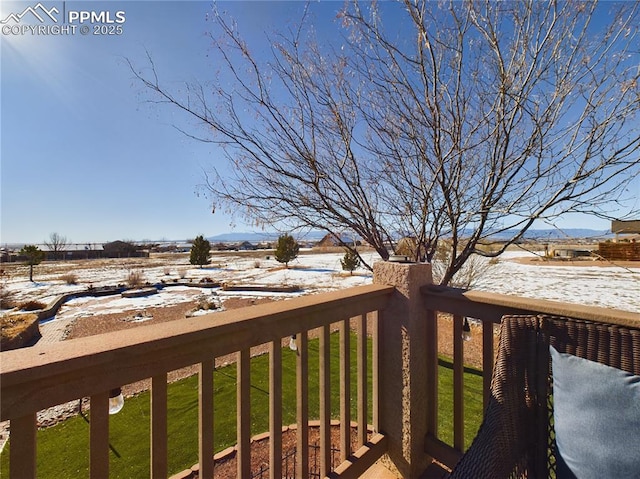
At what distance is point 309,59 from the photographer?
2.28 meters

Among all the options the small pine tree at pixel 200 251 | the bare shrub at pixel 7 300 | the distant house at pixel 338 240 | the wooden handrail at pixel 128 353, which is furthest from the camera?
the small pine tree at pixel 200 251

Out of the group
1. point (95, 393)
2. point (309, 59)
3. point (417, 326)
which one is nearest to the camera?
point (95, 393)

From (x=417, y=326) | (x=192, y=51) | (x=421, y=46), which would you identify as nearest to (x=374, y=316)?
(x=417, y=326)

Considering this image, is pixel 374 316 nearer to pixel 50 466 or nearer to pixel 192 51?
pixel 192 51

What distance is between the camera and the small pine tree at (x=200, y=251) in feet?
64.7

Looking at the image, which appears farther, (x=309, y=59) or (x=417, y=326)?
(x=309, y=59)

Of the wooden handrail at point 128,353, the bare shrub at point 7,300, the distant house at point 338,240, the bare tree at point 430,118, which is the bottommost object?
the bare shrub at point 7,300

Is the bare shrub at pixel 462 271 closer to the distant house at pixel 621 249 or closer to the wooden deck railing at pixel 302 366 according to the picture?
the distant house at pixel 621 249

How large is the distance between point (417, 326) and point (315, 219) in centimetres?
134

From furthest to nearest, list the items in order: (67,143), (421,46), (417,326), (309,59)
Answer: (67,143)
(309,59)
(421,46)
(417,326)

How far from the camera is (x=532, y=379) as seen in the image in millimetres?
1163

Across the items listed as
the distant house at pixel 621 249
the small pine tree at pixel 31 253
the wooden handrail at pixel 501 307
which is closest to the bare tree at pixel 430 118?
the distant house at pixel 621 249

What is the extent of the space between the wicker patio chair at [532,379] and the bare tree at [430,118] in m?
1.23

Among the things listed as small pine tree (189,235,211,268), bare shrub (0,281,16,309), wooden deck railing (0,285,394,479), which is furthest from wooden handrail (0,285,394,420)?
small pine tree (189,235,211,268)
